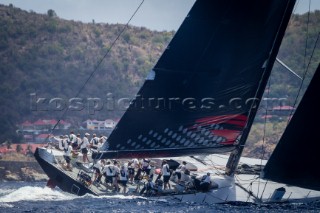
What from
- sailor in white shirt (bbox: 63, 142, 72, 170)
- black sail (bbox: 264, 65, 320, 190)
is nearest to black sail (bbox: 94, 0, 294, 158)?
black sail (bbox: 264, 65, 320, 190)

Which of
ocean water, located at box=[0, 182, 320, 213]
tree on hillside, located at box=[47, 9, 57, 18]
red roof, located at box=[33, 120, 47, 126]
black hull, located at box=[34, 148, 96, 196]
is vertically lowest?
ocean water, located at box=[0, 182, 320, 213]

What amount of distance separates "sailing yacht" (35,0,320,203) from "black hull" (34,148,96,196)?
4 cm

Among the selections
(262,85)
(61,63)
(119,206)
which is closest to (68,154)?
(119,206)

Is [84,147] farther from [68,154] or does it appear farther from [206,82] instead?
[206,82]

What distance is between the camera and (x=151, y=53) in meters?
95.4

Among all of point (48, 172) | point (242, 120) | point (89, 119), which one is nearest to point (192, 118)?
point (242, 120)

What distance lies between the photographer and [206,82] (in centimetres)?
2508

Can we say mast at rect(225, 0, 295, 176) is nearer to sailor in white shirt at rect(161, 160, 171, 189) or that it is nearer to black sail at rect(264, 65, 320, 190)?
black sail at rect(264, 65, 320, 190)

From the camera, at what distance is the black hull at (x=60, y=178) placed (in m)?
24.8

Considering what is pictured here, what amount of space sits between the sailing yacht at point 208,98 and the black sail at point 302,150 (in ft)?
5.36

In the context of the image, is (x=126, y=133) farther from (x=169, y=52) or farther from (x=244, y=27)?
(x=244, y=27)

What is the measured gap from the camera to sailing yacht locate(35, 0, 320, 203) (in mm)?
24234

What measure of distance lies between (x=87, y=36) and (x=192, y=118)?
70808 millimetres

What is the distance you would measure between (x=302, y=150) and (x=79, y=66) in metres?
62.2
